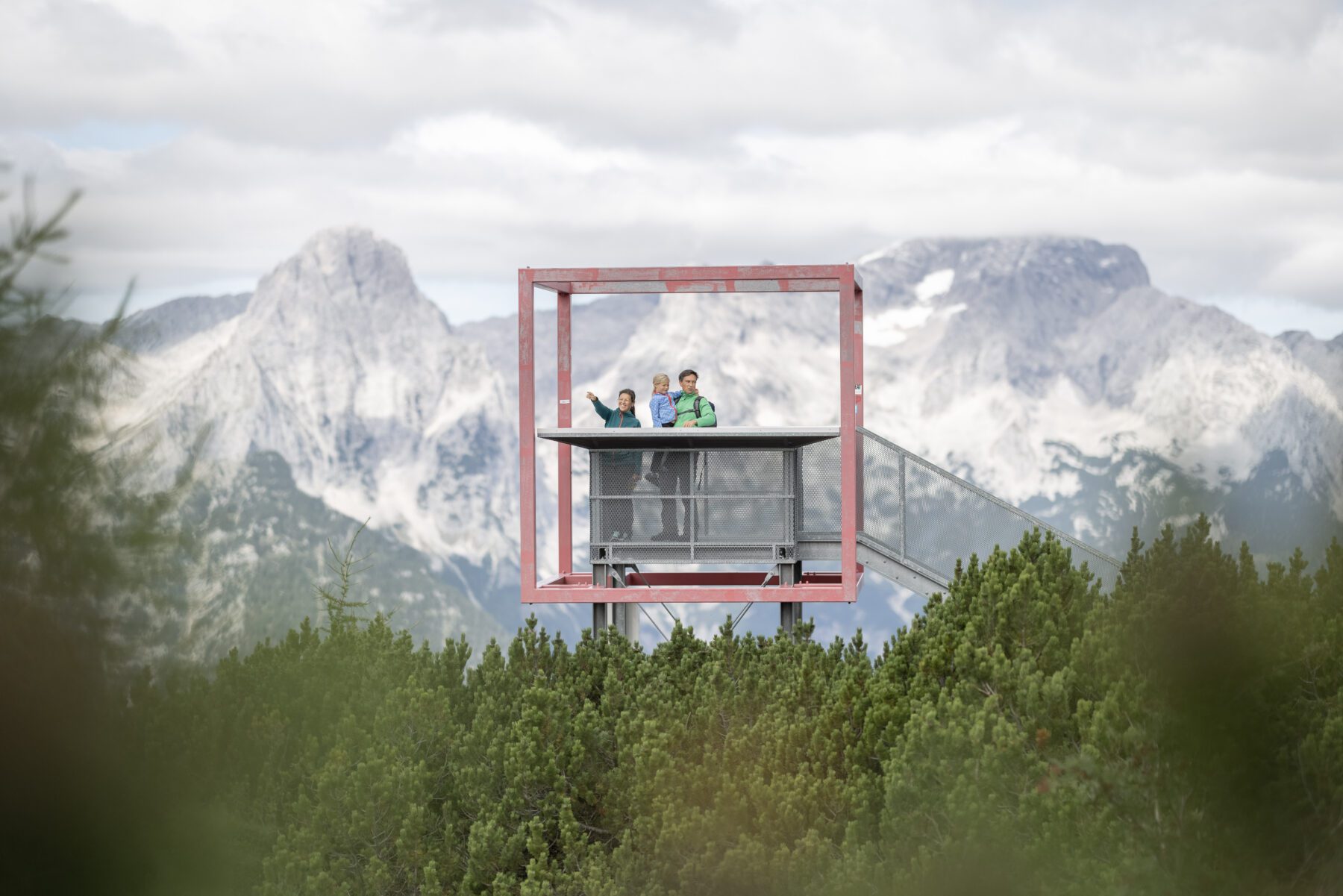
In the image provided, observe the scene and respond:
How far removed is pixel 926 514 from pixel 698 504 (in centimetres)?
242

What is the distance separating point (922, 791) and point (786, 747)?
5.82 ft

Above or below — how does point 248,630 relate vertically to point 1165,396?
below

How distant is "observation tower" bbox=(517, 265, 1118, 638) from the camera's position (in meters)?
14.4

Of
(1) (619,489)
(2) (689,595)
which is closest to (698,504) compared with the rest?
(1) (619,489)

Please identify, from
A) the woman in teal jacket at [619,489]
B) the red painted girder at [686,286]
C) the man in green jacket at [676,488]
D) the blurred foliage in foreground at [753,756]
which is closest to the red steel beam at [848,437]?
the red painted girder at [686,286]

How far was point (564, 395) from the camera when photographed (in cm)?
1602

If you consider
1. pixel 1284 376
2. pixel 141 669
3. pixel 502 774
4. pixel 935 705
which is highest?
pixel 1284 376

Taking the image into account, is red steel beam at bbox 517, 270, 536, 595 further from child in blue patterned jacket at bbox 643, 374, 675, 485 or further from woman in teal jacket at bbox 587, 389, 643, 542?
child in blue patterned jacket at bbox 643, 374, 675, 485

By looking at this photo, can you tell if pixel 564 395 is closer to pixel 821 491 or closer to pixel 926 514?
pixel 821 491

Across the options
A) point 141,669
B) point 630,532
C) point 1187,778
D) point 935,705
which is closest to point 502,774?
point 935,705

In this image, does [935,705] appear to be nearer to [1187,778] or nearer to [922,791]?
[922,791]

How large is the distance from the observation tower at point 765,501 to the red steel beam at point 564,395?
659mm

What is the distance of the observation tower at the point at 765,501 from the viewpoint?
1443cm

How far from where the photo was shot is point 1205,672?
95.7 inches
